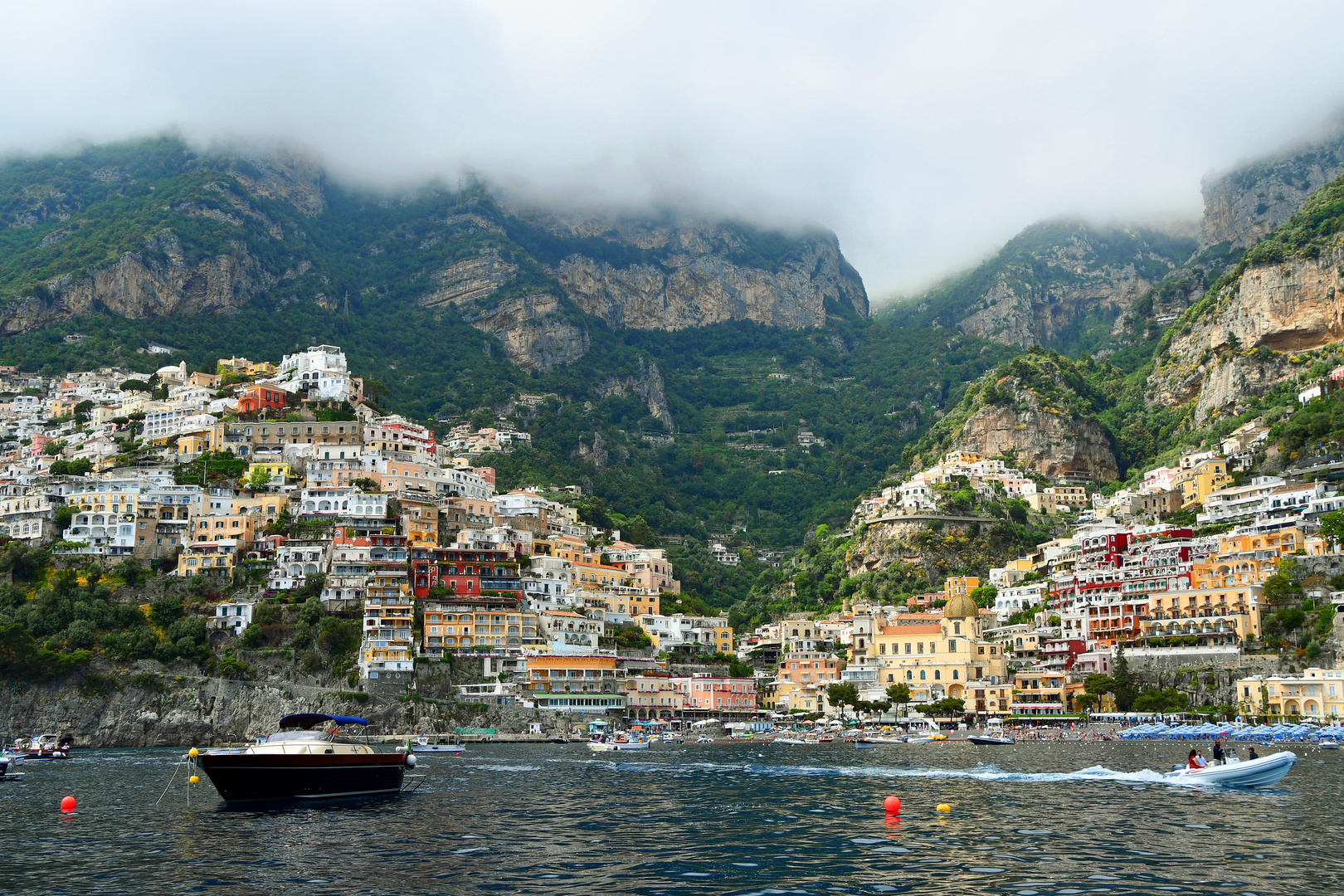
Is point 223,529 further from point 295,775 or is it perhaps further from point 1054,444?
point 1054,444

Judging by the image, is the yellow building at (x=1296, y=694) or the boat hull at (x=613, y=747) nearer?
the boat hull at (x=613, y=747)

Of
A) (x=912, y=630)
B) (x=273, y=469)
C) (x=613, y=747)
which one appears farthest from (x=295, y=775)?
(x=273, y=469)

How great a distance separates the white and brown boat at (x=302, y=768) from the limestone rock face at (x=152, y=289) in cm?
13079

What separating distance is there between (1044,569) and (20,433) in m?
116

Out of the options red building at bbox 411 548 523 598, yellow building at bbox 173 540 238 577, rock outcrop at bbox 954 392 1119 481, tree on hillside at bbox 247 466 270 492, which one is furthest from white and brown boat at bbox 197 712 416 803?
rock outcrop at bbox 954 392 1119 481

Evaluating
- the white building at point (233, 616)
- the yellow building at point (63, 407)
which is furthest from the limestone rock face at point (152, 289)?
the white building at point (233, 616)

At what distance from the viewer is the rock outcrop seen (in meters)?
157

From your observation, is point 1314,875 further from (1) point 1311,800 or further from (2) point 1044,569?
(2) point 1044,569

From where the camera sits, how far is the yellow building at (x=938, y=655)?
107 m

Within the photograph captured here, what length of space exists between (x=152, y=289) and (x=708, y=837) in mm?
156453

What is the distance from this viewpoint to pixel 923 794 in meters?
43.3

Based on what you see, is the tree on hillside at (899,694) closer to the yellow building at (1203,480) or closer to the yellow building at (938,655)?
the yellow building at (938,655)

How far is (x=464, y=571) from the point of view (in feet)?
349

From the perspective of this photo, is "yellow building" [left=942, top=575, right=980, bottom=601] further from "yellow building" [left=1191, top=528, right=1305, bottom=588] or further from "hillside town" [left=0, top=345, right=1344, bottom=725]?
"yellow building" [left=1191, top=528, right=1305, bottom=588]
